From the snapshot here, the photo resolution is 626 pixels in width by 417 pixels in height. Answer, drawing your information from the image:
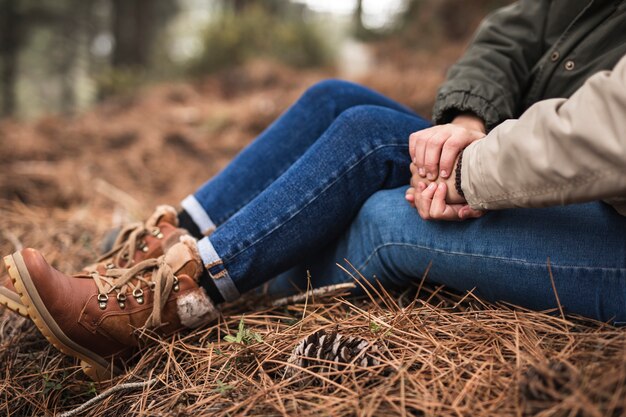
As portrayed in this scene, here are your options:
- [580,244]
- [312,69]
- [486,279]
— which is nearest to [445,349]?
[486,279]

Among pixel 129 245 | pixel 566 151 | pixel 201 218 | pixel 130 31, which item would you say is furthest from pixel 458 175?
pixel 130 31

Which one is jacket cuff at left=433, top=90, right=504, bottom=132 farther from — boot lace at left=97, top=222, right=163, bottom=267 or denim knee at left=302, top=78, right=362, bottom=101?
boot lace at left=97, top=222, right=163, bottom=267

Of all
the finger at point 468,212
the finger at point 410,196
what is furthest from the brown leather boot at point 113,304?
Answer: the finger at point 468,212

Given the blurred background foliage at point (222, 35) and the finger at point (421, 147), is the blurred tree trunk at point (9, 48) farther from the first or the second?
the finger at point (421, 147)

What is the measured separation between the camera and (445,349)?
3.19 ft

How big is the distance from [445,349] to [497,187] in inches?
14.8

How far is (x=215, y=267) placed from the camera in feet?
3.95

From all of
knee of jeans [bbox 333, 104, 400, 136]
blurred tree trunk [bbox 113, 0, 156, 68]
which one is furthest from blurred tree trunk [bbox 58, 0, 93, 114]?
knee of jeans [bbox 333, 104, 400, 136]

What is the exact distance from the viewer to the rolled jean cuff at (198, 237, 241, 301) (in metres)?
1.20

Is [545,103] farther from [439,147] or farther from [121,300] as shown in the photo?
[121,300]

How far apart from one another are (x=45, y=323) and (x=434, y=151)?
1.04 metres

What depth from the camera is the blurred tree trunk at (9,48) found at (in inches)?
355

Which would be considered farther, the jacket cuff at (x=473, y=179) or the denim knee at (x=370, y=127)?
the denim knee at (x=370, y=127)

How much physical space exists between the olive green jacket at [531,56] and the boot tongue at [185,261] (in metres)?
0.81
